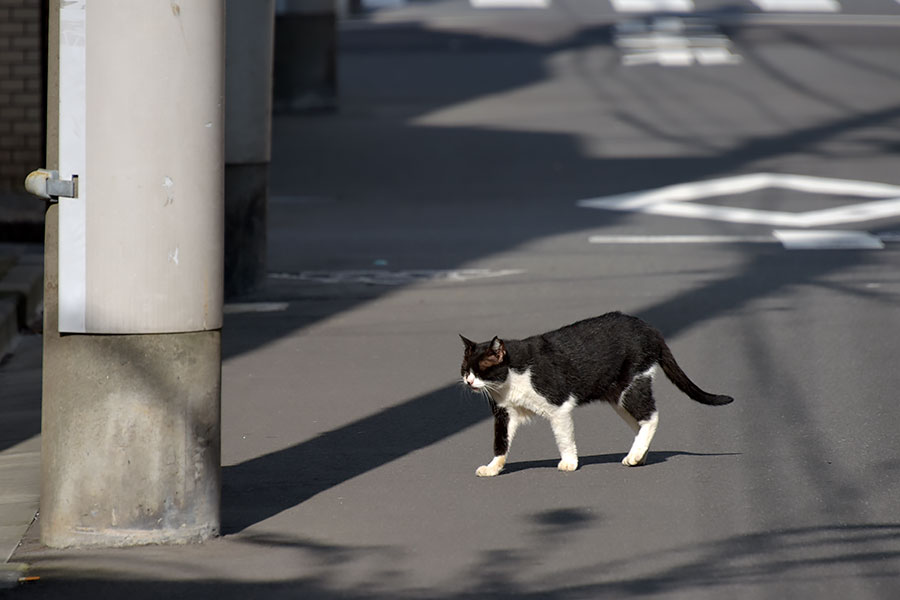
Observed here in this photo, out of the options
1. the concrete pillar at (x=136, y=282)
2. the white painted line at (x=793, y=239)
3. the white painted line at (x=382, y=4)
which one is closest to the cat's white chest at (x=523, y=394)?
the concrete pillar at (x=136, y=282)

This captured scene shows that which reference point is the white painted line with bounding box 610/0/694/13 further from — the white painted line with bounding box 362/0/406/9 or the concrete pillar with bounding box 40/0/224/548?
the concrete pillar with bounding box 40/0/224/548

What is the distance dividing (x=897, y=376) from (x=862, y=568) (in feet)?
11.4

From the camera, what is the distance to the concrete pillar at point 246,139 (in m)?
10.6

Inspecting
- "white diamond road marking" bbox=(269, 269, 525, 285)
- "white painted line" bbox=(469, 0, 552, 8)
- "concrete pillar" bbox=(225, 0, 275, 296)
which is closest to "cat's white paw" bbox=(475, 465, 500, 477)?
"concrete pillar" bbox=(225, 0, 275, 296)

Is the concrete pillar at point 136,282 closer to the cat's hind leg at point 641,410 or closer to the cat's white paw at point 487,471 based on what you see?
the cat's white paw at point 487,471

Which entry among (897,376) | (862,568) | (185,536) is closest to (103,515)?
(185,536)

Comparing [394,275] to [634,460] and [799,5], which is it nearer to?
[634,460]

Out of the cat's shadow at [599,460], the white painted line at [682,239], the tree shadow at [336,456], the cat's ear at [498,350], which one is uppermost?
the cat's ear at [498,350]

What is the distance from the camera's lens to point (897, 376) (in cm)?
851

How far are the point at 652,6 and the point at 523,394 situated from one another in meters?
33.7

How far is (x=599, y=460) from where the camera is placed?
6.88 metres

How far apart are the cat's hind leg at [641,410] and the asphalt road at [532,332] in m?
0.10

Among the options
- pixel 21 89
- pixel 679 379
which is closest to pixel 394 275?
pixel 21 89

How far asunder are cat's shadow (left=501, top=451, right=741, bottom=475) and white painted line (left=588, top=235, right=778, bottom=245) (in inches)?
266
